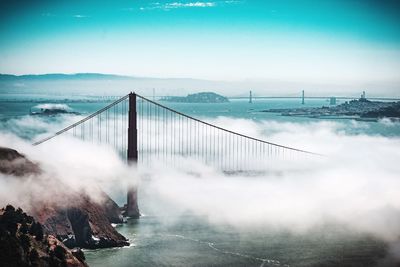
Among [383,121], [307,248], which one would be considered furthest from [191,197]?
[383,121]

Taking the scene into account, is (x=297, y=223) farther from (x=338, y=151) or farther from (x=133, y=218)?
(x=338, y=151)

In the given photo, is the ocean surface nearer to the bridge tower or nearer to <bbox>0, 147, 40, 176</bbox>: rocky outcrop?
the bridge tower

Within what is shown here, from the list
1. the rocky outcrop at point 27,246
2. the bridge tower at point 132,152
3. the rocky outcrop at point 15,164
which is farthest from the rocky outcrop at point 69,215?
Result: the bridge tower at point 132,152

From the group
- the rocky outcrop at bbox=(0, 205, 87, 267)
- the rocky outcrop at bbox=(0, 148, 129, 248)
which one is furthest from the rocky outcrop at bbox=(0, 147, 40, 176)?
the rocky outcrop at bbox=(0, 205, 87, 267)

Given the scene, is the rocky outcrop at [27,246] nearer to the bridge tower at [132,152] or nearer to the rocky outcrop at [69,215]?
the rocky outcrop at [69,215]

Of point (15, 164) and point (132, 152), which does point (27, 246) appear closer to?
point (15, 164)

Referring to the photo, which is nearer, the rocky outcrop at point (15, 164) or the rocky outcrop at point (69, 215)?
the rocky outcrop at point (69, 215)
